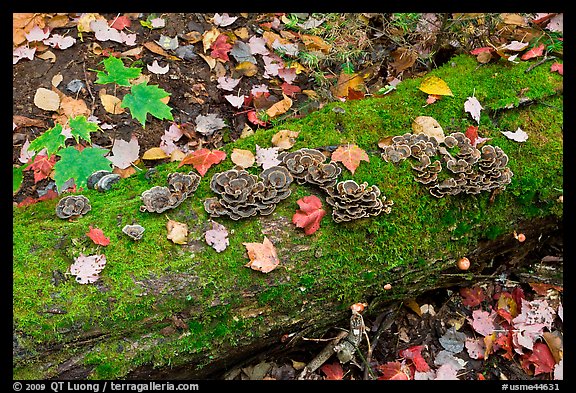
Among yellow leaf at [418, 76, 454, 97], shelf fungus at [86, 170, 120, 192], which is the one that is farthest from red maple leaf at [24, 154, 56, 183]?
yellow leaf at [418, 76, 454, 97]

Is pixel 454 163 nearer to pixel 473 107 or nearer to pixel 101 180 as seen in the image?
pixel 473 107

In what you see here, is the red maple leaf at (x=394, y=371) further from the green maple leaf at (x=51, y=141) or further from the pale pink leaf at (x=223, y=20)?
the pale pink leaf at (x=223, y=20)

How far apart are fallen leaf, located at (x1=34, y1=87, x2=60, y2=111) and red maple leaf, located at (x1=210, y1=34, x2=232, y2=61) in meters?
2.13

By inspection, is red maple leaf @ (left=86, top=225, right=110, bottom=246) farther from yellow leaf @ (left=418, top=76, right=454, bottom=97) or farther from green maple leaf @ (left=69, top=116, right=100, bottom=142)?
yellow leaf @ (left=418, top=76, right=454, bottom=97)

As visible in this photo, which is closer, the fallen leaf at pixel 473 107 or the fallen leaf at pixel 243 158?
the fallen leaf at pixel 243 158

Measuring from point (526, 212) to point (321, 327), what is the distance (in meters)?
2.10

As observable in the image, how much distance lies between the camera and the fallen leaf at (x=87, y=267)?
125 inches

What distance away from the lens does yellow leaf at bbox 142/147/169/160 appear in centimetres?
545

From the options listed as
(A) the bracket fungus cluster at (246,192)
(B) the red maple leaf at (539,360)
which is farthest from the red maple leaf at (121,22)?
(B) the red maple leaf at (539,360)

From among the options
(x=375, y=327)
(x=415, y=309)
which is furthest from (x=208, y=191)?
(x=415, y=309)

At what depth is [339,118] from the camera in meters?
4.20

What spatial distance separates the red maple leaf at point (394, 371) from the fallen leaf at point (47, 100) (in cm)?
487

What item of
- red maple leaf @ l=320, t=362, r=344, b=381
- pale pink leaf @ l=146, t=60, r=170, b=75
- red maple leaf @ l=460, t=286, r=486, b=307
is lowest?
red maple leaf @ l=320, t=362, r=344, b=381
